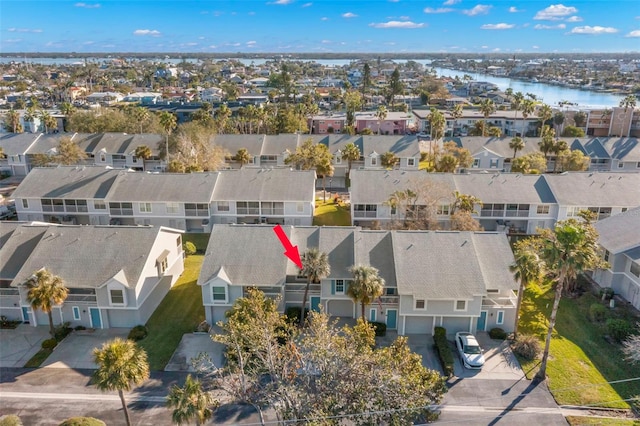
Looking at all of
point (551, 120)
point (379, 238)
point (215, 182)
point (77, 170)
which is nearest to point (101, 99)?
point (77, 170)

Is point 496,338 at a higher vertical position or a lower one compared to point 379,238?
lower

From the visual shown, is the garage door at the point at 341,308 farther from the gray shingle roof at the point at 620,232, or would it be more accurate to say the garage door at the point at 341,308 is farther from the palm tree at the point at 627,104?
the palm tree at the point at 627,104

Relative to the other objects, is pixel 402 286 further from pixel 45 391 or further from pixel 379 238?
pixel 45 391

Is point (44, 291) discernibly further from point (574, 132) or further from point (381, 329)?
point (574, 132)

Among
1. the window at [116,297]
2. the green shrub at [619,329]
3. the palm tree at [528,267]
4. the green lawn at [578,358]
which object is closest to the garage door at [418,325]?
the green lawn at [578,358]

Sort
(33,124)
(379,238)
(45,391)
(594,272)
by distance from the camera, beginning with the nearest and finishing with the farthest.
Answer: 1. (45,391)
2. (379,238)
3. (594,272)
4. (33,124)

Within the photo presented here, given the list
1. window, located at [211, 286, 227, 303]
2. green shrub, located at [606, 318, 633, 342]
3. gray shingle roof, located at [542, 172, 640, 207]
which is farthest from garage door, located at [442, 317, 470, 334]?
gray shingle roof, located at [542, 172, 640, 207]
